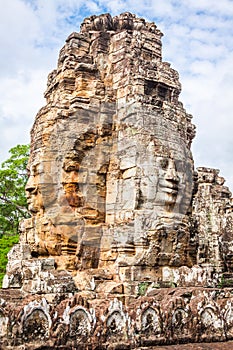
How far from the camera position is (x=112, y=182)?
997 cm

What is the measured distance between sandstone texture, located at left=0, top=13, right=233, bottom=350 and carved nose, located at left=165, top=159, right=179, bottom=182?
23 mm

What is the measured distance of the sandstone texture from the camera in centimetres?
887

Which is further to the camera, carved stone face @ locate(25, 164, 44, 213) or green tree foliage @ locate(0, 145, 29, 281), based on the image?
green tree foliage @ locate(0, 145, 29, 281)

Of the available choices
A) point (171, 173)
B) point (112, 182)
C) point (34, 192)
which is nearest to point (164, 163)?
point (171, 173)

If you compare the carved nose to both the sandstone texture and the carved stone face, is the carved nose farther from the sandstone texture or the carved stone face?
the carved stone face

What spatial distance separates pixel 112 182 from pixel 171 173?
4.28 feet

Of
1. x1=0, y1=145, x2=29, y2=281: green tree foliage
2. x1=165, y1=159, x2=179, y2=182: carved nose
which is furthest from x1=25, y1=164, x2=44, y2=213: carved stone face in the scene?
x1=0, y1=145, x2=29, y2=281: green tree foliage

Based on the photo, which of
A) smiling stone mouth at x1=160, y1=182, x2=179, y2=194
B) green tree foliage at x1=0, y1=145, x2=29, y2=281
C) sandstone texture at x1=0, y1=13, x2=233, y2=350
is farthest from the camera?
green tree foliage at x1=0, y1=145, x2=29, y2=281

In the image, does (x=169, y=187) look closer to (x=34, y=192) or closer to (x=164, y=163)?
(x=164, y=163)

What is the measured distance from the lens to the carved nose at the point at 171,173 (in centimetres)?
958

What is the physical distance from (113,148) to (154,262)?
271cm

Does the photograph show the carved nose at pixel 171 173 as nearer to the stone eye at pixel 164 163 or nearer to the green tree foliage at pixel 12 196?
the stone eye at pixel 164 163

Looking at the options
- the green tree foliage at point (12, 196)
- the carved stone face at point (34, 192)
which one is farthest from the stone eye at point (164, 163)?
the green tree foliage at point (12, 196)

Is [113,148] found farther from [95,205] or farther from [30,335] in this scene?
[30,335]
